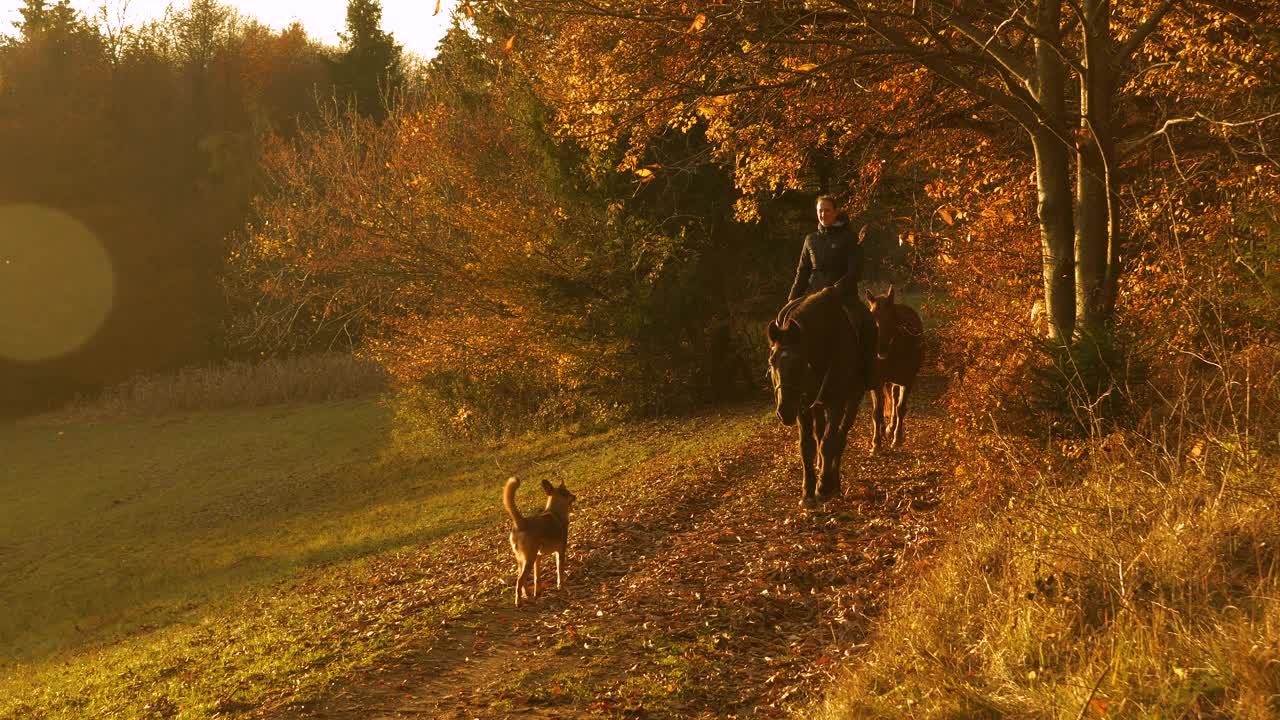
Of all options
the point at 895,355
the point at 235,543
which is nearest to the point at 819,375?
the point at 895,355

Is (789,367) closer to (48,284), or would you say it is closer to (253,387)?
(253,387)

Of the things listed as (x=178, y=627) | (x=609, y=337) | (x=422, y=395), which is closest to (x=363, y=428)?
(x=422, y=395)

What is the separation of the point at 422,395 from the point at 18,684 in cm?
1852

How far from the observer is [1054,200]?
13047mm

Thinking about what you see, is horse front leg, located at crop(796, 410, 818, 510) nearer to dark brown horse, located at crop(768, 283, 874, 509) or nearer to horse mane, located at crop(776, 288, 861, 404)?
dark brown horse, located at crop(768, 283, 874, 509)

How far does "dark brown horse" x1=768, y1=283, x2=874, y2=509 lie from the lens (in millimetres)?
11891

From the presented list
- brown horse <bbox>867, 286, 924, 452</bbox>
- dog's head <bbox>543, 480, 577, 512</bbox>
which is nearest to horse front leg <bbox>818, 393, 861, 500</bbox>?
brown horse <bbox>867, 286, 924, 452</bbox>

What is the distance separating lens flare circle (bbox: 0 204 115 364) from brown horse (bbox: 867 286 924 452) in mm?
48056

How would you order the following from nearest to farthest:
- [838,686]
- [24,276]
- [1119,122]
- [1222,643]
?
[1222,643], [838,686], [1119,122], [24,276]

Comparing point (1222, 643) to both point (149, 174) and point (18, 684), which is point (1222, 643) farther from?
point (149, 174)

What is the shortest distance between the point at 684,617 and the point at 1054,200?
739 cm

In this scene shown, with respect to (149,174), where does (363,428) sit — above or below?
below

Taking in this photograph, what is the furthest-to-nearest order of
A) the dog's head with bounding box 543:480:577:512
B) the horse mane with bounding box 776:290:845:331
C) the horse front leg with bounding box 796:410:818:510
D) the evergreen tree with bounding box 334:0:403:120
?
the evergreen tree with bounding box 334:0:403:120 → the horse front leg with bounding box 796:410:818:510 → the horse mane with bounding box 776:290:845:331 → the dog's head with bounding box 543:480:577:512

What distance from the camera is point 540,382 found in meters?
29.7
